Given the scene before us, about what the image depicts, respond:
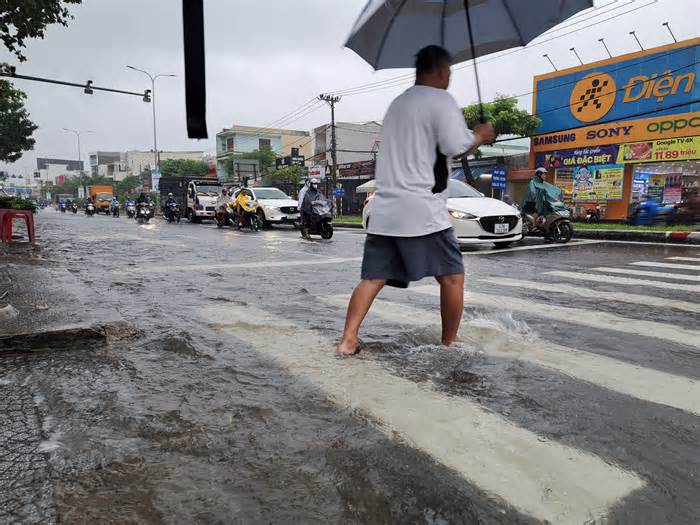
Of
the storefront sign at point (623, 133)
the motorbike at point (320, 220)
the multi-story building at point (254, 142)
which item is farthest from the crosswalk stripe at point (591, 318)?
the multi-story building at point (254, 142)

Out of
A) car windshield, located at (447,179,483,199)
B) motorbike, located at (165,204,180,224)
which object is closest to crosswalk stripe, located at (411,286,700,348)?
car windshield, located at (447,179,483,199)

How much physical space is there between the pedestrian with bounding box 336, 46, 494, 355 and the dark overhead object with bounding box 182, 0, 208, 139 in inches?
69.7

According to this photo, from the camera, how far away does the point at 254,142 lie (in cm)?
6322

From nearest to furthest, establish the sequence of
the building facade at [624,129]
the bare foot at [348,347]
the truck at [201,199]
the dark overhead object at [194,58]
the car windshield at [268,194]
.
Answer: the dark overhead object at [194,58] < the bare foot at [348,347] < the car windshield at [268,194] < the building facade at [624,129] < the truck at [201,199]

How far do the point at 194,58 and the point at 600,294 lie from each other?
4.90m

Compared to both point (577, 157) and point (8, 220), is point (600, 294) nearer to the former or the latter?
point (8, 220)

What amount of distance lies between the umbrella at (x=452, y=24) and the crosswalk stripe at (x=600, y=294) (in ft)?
8.61

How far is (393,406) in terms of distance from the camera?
7.70 ft

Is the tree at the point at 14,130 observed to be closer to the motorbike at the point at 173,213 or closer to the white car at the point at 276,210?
the motorbike at the point at 173,213

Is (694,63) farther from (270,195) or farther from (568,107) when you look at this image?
(270,195)

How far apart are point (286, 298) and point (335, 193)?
28936 mm

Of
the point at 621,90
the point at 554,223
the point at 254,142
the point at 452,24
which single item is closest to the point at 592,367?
the point at 452,24

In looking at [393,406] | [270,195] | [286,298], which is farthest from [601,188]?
[393,406]

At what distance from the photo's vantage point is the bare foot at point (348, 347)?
10.2 feet
